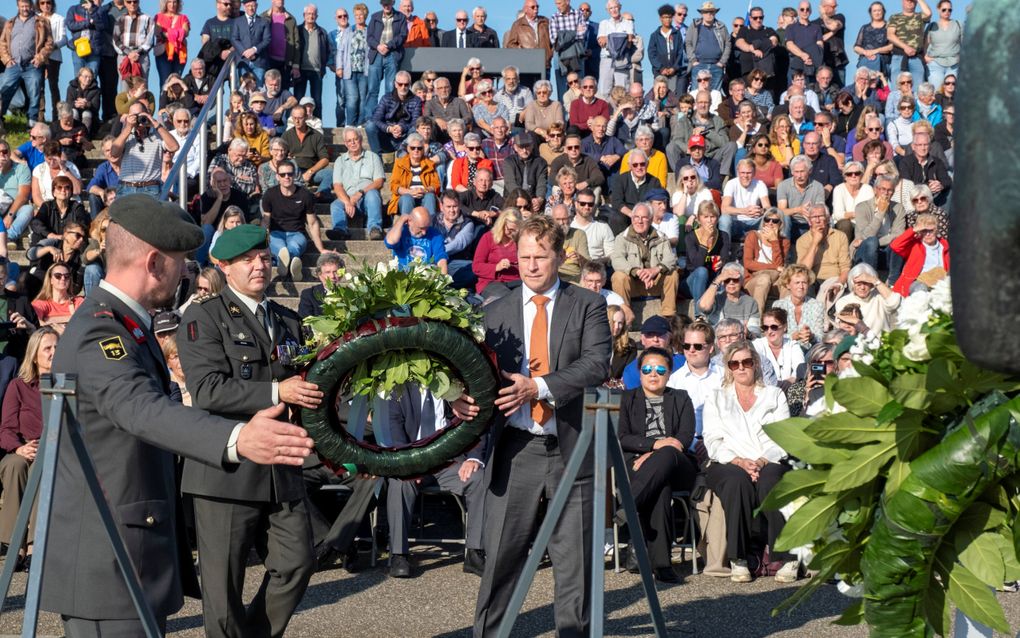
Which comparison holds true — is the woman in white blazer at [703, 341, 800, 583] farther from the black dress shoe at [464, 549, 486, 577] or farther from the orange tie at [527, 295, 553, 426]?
the orange tie at [527, 295, 553, 426]

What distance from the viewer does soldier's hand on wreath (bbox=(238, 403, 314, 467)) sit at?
359 centimetres

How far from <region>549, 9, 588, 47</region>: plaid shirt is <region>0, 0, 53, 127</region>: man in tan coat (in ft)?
23.0

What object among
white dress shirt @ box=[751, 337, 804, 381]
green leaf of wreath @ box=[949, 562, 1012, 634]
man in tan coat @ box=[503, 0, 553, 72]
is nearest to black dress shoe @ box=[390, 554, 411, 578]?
white dress shirt @ box=[751, 337, 804, 381]

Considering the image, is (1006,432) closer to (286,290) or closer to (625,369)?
(625,369)

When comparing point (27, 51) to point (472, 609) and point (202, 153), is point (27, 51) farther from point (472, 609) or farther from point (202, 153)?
point (472, 609)

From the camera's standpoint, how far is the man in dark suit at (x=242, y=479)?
18.5 feet

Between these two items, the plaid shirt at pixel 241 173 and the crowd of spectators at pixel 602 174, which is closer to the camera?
the crowd of spectators at pixel 602 174

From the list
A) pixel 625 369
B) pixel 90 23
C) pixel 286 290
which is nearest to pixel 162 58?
pixel 90 23

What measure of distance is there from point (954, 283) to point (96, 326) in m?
3.14

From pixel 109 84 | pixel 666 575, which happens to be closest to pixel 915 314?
pixel 666 575

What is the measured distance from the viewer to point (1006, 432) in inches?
122

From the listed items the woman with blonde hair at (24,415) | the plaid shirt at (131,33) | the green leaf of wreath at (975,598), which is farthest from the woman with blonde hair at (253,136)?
the green leaf of wreath at (975,598)

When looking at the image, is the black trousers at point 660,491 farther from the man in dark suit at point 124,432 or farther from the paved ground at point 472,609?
the man in dark suit at point 124,432

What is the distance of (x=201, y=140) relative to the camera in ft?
47.6
